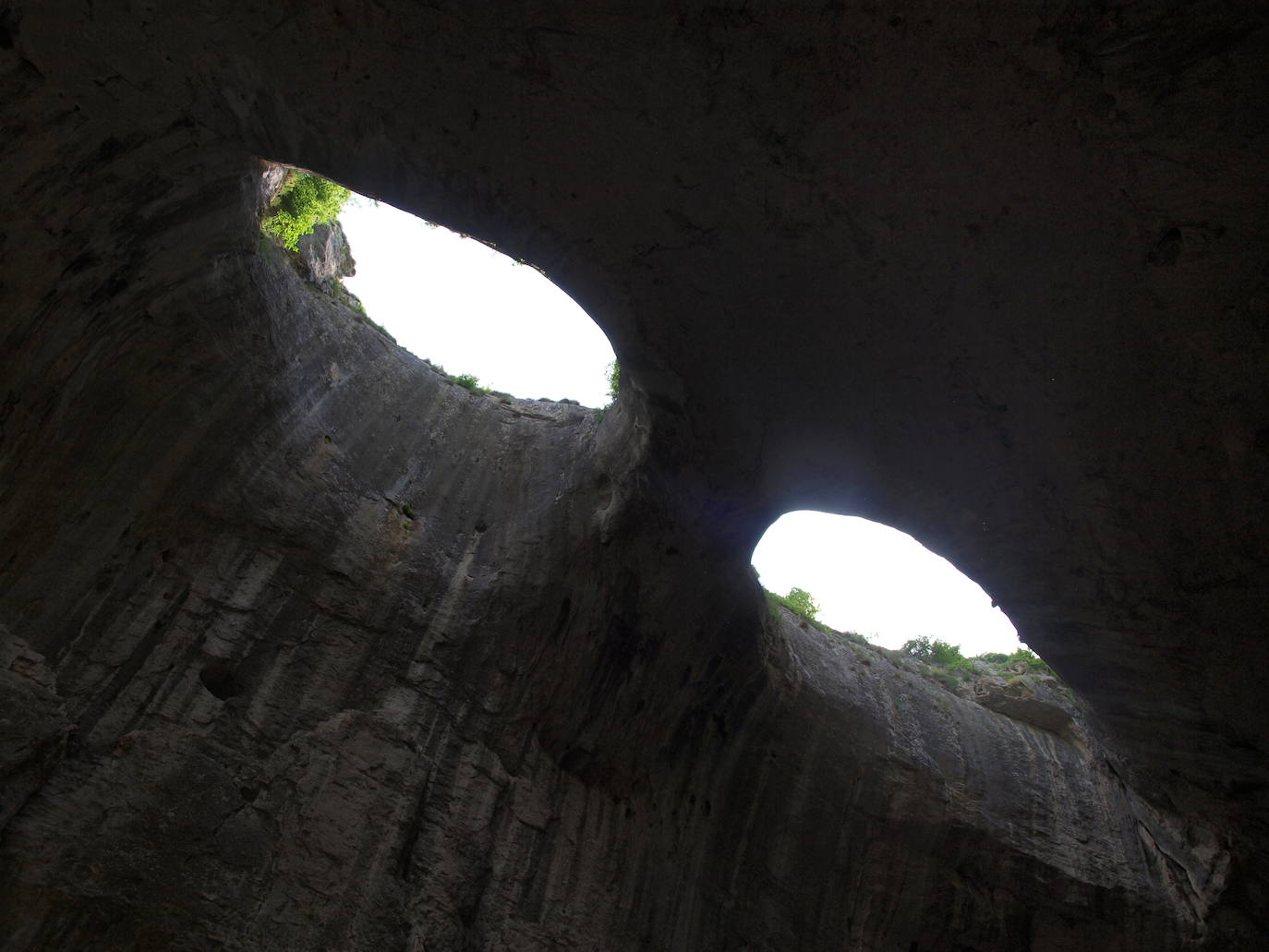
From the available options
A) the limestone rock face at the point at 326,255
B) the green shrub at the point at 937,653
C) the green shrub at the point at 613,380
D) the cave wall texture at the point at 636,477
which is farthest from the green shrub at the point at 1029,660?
the limestone rock face at the point at 326,255

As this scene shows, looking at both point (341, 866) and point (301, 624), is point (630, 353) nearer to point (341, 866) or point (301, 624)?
point (301, 624)

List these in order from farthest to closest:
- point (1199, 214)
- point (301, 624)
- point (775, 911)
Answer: point (775, 911) → point (301, 624) → point (1199, 214)

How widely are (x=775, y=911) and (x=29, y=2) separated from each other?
10.6 metres

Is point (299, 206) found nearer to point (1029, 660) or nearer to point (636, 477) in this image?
point (636, 477)

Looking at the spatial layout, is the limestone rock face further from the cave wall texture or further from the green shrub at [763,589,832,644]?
the green shrub at [763,589,832,644]

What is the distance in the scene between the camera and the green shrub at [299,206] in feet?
27.0

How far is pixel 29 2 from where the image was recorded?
16.0 ft

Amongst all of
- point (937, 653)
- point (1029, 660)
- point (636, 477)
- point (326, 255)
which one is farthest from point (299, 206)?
point (1029, 660)

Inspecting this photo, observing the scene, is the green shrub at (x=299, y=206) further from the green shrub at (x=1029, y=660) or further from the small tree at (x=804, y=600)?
the green shrub at (x=1029, y=660)

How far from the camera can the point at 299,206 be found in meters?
8.38

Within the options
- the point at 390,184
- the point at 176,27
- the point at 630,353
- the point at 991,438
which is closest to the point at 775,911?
the point at 991,438

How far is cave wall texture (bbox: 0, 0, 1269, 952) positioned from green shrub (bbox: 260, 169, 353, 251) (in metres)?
0.74

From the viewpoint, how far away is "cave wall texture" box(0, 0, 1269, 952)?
4.84m

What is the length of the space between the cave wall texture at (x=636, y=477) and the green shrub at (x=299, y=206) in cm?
74
